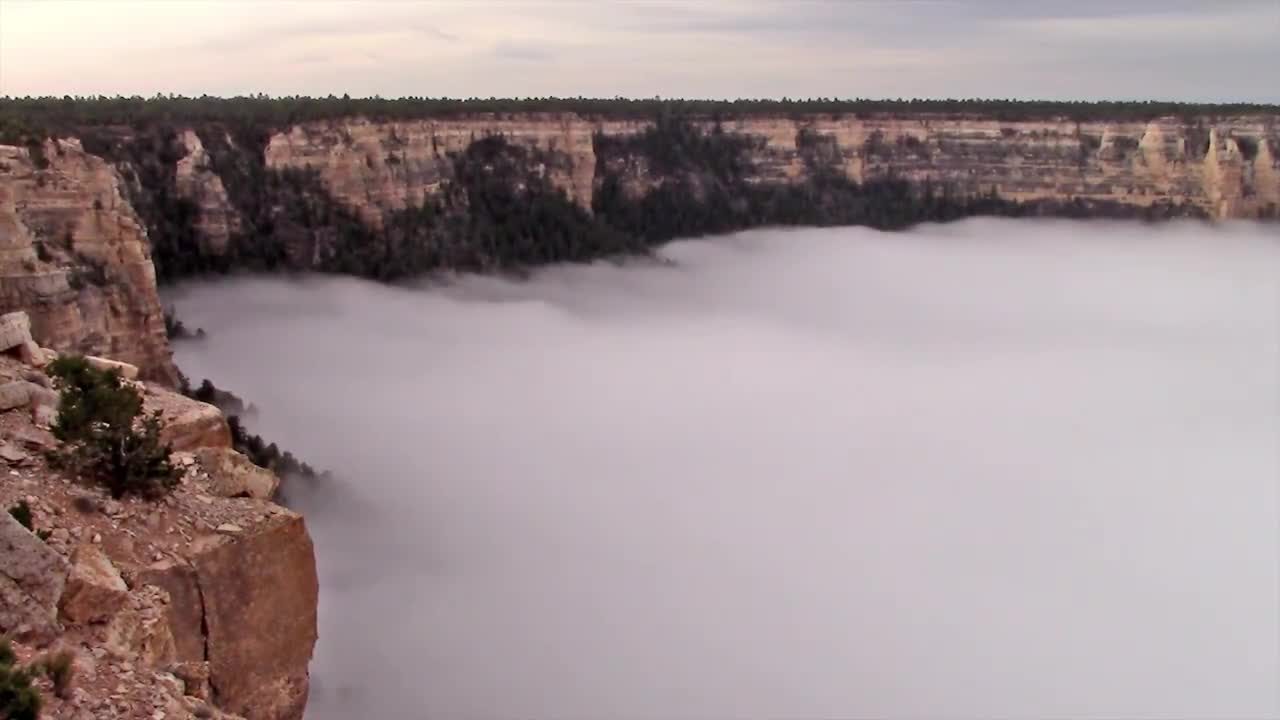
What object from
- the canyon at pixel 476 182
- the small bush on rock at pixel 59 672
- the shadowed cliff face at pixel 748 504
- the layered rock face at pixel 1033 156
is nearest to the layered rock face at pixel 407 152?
the canyon at pixel 476 182

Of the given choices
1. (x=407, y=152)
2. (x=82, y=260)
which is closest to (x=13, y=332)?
(x=82, y=260)

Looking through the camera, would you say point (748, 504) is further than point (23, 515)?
Yes

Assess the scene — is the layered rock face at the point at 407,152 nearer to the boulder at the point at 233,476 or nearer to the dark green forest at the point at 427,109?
the dark green forest at the point at 427,109

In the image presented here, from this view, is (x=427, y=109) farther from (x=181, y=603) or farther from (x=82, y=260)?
(x=181, y=603)

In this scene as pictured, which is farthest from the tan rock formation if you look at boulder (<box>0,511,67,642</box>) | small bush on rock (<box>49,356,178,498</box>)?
boulder (<box>0,511,67,642</box>)

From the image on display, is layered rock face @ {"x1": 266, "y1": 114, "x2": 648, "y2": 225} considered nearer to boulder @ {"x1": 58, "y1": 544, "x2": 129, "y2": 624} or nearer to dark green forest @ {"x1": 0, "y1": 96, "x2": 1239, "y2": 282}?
dark green forest @ {"x1": 0, "y1": 96, "x2": 1239, "y2": 282}
